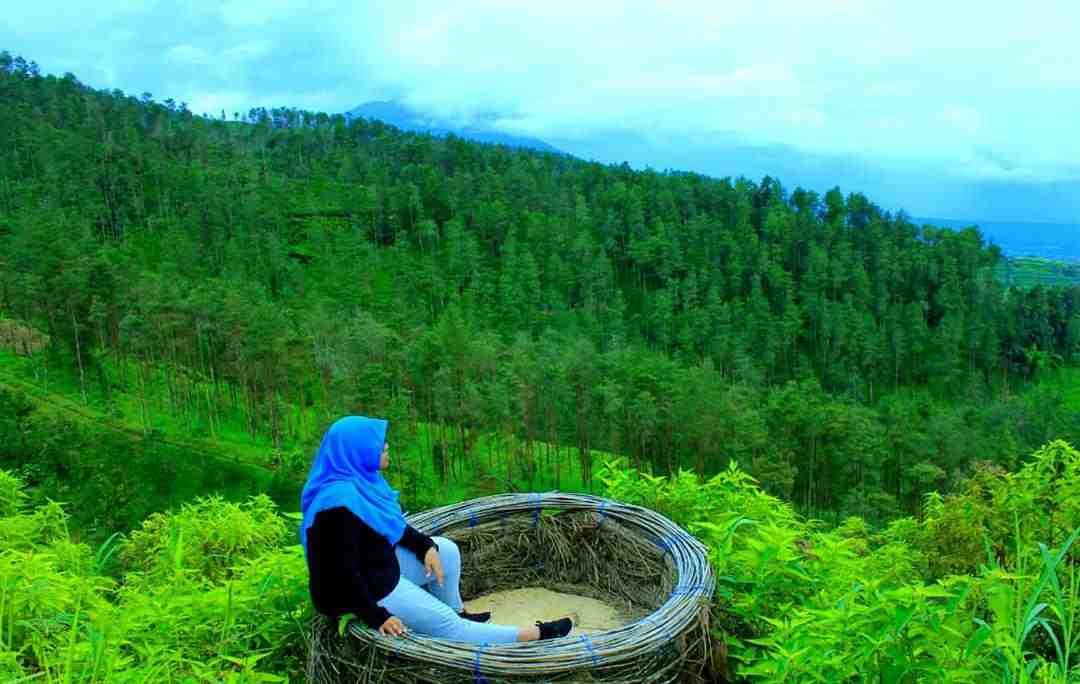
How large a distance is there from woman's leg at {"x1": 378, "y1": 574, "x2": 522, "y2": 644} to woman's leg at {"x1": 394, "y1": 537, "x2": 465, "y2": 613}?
309 millimetres

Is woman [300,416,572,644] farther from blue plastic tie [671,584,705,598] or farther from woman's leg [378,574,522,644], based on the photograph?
blue plastic tie [671,584,705,598]

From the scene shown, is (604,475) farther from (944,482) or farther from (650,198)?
(650,198)

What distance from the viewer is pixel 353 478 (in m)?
3.05

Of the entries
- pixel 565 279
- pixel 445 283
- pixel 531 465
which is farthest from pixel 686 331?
pixel 531 465

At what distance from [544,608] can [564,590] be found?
0.74 feet

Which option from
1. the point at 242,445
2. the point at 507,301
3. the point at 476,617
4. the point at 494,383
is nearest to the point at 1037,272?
the point at 507,301

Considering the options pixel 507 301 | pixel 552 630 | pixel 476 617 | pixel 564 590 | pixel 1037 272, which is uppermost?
pixel 552 630

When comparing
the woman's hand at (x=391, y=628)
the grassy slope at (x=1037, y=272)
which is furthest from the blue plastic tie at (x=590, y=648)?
the grassy slope at (x=1037, y=272)

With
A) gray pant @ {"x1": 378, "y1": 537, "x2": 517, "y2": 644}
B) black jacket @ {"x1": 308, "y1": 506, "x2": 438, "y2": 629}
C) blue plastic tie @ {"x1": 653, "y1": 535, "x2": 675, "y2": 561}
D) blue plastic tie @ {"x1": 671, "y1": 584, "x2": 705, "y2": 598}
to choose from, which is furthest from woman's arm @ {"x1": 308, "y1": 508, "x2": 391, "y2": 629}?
blue plastic tie @ {"x1": 653, "y1": 535, "x2": 675, "y2": 561}

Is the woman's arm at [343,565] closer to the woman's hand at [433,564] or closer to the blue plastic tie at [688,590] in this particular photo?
the woman's hand at [433,564]

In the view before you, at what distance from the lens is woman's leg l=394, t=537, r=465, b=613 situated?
3.28 meters

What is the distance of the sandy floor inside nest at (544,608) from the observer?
11.3 feet

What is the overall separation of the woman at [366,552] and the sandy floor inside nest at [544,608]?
1.62 feet

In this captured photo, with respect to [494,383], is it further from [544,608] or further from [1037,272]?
[1037,272]
